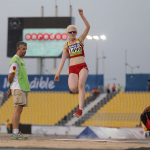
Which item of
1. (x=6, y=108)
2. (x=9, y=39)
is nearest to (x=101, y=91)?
(x=6, y=108)

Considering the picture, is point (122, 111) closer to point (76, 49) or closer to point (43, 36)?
point (43, 36)

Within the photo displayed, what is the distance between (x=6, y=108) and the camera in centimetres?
3136

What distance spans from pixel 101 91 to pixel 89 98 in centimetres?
140

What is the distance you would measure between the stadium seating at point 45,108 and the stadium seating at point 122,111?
2.78 meters

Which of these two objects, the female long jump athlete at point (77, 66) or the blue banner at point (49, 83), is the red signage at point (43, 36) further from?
the female long jump athlete at point (77, 66)

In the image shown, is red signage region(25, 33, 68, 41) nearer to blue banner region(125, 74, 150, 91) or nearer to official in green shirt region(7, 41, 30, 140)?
blue banner region(125, 74, 150, 91)

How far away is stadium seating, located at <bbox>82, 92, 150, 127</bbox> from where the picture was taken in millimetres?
25562

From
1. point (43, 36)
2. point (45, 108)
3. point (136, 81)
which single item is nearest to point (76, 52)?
point (136, 81)

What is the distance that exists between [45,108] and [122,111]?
6631mm

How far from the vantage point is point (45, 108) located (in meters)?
30.1

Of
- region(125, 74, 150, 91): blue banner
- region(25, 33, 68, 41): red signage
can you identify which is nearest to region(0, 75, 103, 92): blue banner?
region(125, 74, 150, 91): blue banner

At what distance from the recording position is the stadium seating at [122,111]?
25562 mm

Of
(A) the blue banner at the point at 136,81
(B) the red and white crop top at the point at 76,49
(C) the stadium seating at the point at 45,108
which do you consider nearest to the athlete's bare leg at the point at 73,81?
(B) the red and white crop top at the point at 76,49

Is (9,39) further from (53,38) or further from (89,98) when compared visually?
(89,98)
